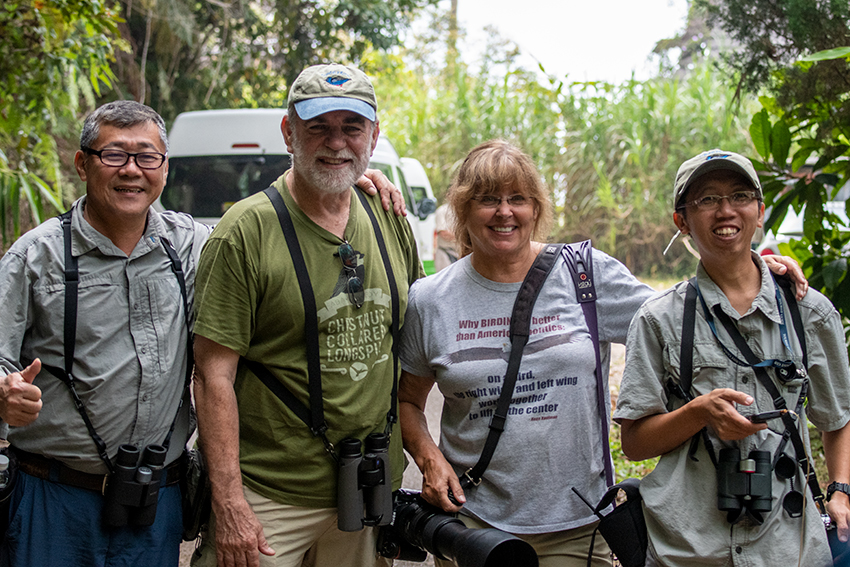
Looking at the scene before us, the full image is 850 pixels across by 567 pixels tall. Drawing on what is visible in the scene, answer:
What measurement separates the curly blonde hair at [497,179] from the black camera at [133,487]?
123cm

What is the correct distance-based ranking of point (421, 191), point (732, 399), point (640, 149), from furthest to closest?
point (640, 149) → point (421, 191) → point (732, 399)

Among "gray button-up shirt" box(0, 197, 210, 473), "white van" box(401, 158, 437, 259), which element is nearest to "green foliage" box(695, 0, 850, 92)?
"gray button-up shirt" box(0, 197, 210, 473)

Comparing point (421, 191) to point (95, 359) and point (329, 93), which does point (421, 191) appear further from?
point (95, 359)

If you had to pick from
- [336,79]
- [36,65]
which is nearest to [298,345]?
[336,79]

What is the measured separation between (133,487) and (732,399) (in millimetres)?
1682

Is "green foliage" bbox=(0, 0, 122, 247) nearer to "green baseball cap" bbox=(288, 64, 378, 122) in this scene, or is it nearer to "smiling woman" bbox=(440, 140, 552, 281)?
"green baseball cap" bbox=(288, 64, 378, 122)

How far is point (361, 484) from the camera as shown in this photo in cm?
241

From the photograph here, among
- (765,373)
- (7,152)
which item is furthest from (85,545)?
(7,152)

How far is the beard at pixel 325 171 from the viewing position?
248cm

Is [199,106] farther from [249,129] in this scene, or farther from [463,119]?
[249,129]

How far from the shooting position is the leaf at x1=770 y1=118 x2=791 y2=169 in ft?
11.9

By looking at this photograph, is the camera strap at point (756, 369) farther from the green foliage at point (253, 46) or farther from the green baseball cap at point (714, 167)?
the green foliage at point (253, 46)

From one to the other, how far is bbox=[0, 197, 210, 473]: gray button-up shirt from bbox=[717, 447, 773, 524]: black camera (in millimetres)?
1643

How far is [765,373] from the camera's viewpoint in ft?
6.68
